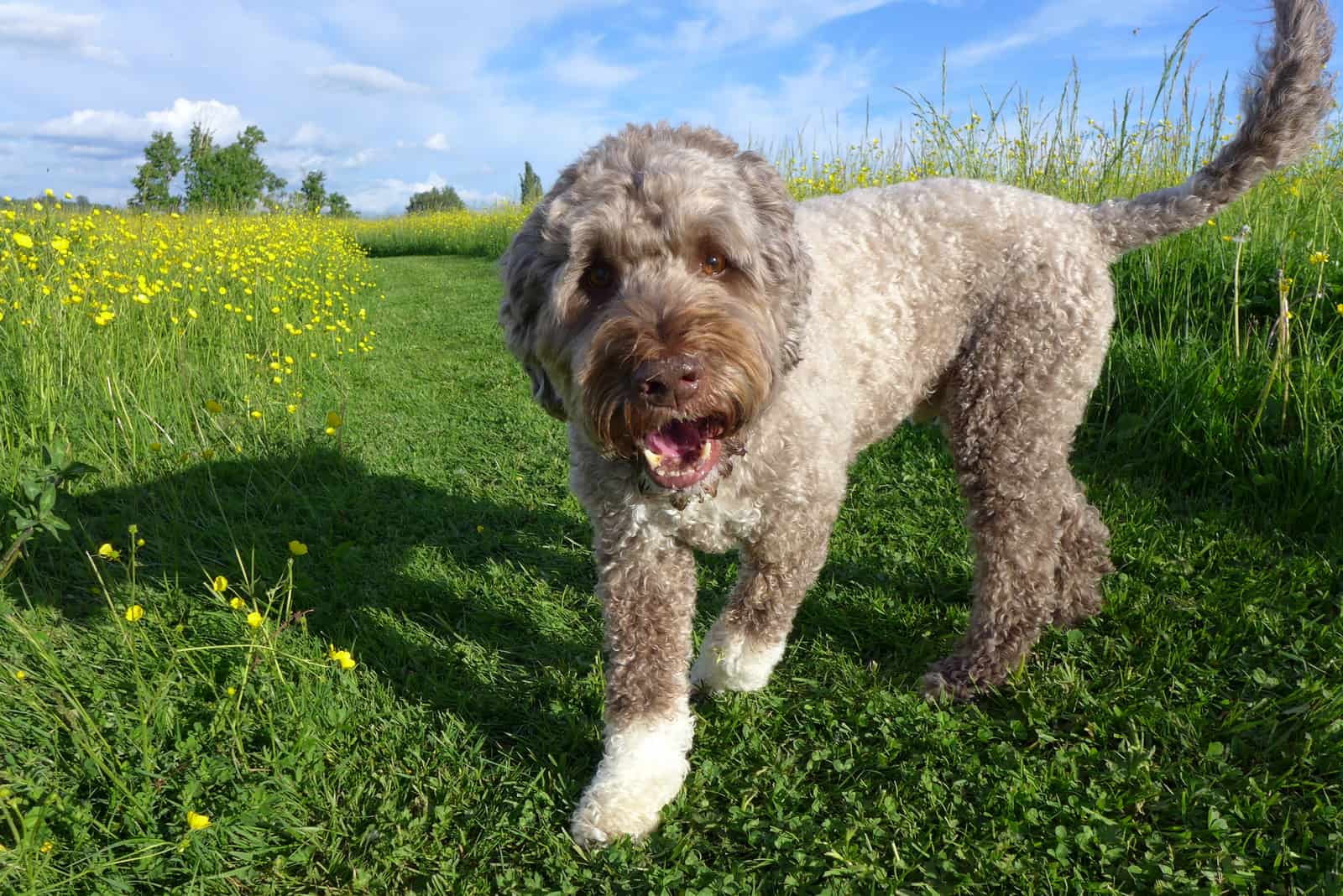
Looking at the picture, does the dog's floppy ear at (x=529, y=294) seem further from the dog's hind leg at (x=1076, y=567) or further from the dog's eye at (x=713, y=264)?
the dog's hind leg at (x=1076, y=567)

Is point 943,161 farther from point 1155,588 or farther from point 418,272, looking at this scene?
point 418,272

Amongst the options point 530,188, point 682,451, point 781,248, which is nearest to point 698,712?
point 682,451

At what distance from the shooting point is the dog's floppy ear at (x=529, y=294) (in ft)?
7.65

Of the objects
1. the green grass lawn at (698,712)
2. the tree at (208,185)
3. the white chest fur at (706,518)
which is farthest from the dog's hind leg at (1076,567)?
the tree at (208,185)

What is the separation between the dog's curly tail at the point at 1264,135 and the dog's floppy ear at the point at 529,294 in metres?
2.24

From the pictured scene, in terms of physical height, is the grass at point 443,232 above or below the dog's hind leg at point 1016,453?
above

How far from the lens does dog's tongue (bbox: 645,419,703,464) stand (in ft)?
7.22

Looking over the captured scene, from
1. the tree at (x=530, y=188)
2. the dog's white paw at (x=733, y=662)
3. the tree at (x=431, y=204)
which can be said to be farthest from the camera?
the tree at (x=431, y=204)

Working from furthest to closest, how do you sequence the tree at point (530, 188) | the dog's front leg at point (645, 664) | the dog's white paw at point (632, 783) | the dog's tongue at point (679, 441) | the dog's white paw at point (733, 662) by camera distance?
the tree at point (530, 188)
the dog's white paw at point (733, 662)
the dog's front leg at point (645, 664)
the dog's white paw at point (632, 783)
the dog's tongue at point (679, 441)

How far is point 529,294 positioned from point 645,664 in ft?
4.22

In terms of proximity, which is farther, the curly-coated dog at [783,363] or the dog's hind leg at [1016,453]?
the dog's hind leg at [1016,453]

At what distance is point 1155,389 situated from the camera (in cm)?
436

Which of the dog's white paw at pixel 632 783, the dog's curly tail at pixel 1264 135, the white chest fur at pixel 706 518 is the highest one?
the dog's curly tail at pixel 1264 135

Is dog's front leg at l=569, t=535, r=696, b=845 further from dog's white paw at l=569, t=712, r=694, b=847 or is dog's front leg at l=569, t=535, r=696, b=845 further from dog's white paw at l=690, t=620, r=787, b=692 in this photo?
dog's white paw at l=690, t=620, r=787, b=692
